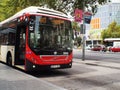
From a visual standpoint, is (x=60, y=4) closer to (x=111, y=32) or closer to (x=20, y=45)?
(x=20, y=45)

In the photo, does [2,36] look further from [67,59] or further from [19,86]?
[19,86]

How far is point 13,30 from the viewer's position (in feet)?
55.7

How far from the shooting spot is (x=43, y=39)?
1423 centimetres

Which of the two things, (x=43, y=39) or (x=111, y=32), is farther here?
(x=111, y=32)

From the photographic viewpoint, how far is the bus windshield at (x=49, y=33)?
14117mm

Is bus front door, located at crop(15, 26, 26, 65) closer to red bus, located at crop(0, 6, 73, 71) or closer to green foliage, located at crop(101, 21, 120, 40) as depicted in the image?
red bus, located at crop(0, 6, 73, 71)

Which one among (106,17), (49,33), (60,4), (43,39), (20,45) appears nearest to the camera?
(43,39)

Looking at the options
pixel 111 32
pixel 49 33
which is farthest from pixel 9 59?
pixel 111 32

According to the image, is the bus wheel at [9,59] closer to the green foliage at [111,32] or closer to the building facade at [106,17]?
the green foliage at [111,32]

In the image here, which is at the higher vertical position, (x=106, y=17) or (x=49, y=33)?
(x=106, y=17)

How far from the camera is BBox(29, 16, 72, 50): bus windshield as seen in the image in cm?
1412

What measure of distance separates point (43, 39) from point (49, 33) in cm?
49

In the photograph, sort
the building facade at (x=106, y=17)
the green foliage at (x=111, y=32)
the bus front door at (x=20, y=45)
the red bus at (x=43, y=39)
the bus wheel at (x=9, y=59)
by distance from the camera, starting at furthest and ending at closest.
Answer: the building facade at (x=106, y=17) → the green foliage at (x=111, y=32) → the bus wheel at (x=9, y=59) → the bus front door at (x=20, y=45) → the red bus at (x=43, y=39)

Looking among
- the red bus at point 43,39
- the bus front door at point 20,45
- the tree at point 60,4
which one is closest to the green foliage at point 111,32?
the tree at point 60,4
